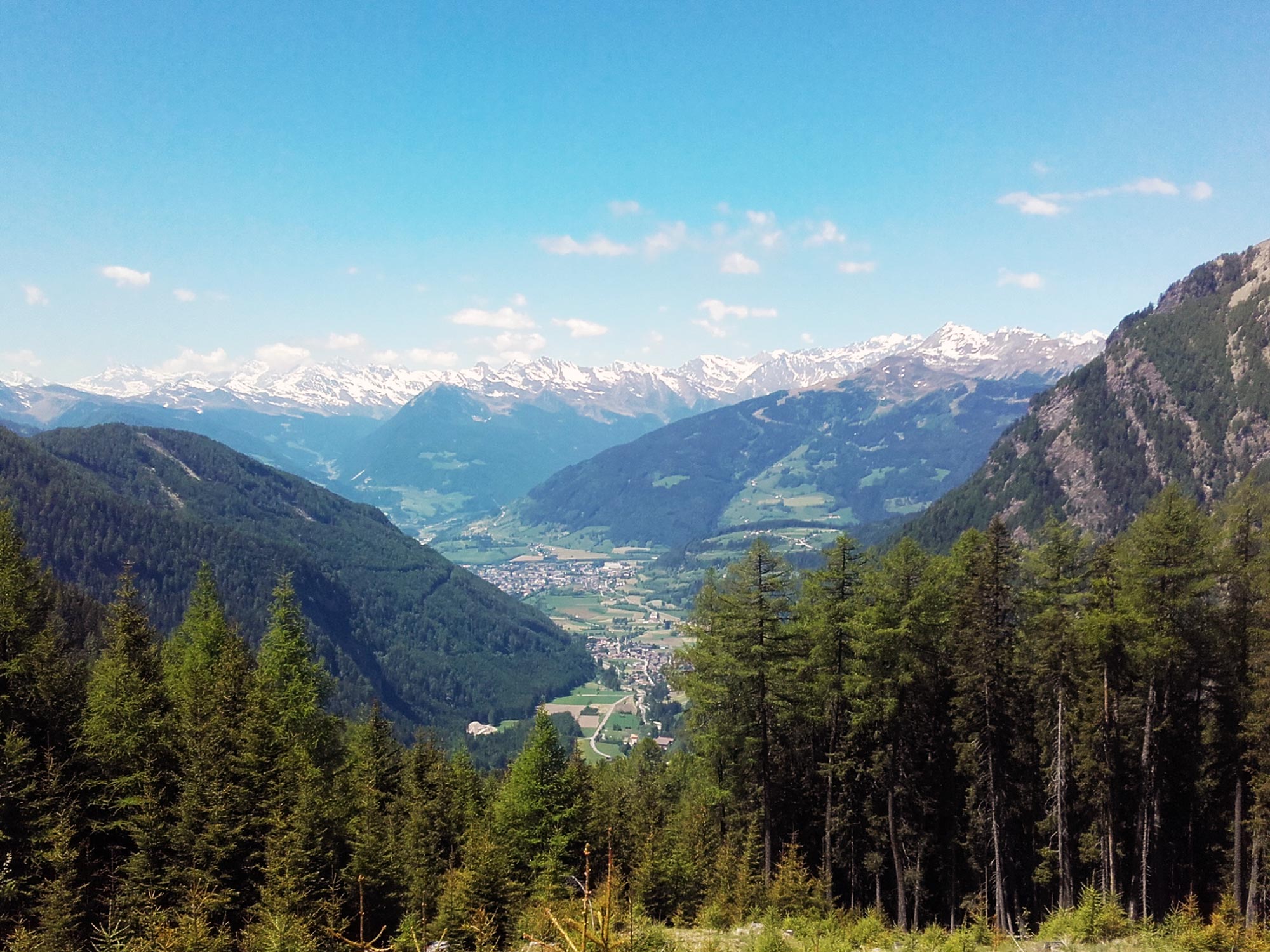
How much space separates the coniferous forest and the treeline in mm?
149

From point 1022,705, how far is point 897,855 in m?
9.18

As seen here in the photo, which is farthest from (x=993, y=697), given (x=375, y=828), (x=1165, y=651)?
(x=375, y=828)

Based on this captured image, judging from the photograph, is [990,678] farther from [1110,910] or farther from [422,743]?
[422,743]

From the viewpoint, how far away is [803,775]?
4006cm

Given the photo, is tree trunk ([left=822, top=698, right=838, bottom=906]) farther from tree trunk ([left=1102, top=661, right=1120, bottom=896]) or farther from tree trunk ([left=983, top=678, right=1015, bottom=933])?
tree trunk ([left=1102, top=661, right=1120, bottom=896])

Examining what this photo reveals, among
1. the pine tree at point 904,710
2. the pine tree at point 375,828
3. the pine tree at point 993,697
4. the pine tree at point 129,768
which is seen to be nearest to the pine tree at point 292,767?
the pine tree at point 375,828

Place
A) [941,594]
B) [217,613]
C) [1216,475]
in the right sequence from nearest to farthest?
[941,594], [217,613], [1216,475]

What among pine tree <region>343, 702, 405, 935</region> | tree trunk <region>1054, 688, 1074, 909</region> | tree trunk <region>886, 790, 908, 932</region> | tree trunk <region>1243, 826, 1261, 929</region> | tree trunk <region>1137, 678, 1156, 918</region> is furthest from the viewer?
tree trunk <region>886, 790, 908, 932</region>

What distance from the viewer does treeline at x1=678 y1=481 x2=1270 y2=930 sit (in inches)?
1198

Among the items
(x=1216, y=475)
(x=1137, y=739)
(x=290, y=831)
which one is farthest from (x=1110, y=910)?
(x=1216, y=475)

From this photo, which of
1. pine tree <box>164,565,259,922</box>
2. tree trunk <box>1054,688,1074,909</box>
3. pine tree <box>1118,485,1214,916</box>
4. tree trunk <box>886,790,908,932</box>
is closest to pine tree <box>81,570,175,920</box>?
pine tree <box>164,565,259,922</box>

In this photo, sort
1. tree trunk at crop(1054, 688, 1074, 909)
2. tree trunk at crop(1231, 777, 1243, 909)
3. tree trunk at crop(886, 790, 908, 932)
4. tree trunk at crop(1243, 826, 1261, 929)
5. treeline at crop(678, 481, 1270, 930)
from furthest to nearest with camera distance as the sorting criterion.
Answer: tree trunk at crop(886, 790, 908, 932) → tree trunk at crop(1054, 688, 1074, 909) → treeline at crop(678, 481, 1270, 930) → tree trunk at crop(1231, 777, 1243, 909) → tree trunk at crop(1243, 826, 1261, 929)

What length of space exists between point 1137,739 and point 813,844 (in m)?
16.7

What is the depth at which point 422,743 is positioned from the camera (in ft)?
146
